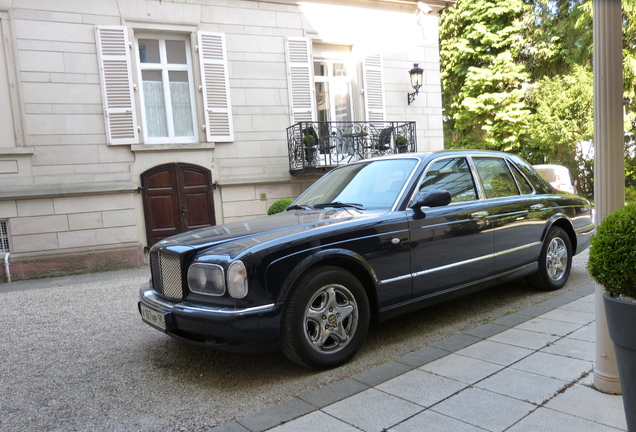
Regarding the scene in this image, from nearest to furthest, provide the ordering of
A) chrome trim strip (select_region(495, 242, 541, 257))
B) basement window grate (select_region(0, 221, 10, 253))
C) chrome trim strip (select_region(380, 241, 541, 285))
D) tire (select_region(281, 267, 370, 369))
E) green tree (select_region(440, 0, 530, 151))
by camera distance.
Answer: tire (select_region(281, 267, 370, 369))
chrome trim strip (select_region(380, 241, 541, 285))
chrome trim strip (select_region(495, 242, 541, 257))
basement window grate (select_region(0, 221, 10, 253))
green tree (select_region(440, 0, 530, 151))

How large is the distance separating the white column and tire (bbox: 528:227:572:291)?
279cm

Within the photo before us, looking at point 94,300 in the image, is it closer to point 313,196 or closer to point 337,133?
point 313,196

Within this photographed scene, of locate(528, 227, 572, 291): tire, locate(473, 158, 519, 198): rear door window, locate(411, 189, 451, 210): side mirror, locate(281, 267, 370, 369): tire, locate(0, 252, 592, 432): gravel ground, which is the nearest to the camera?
locate(0, 252, 592, 432): gravel ground

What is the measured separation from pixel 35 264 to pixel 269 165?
16.9ft

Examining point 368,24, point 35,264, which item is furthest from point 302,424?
point 368,24

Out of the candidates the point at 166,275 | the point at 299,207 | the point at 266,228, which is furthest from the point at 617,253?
the point at 299,207

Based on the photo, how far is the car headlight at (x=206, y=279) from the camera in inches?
128

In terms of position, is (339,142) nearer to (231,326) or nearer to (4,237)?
Result: (4,237)

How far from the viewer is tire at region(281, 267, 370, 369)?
3348 millimetres

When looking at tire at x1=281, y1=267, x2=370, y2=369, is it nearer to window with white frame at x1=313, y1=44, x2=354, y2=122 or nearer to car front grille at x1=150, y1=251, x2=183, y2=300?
car front grille at x1=150, y1=251, x2=183, y2=300

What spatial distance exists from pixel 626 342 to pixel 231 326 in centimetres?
223

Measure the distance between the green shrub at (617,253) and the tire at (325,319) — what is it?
69.6 inches

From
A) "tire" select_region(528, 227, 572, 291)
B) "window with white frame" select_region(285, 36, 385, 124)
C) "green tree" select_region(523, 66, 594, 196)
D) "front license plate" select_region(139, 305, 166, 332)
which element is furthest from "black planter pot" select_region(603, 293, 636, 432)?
"green tree" select_region(523, 66, 594, 196)

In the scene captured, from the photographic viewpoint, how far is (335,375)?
349cm
